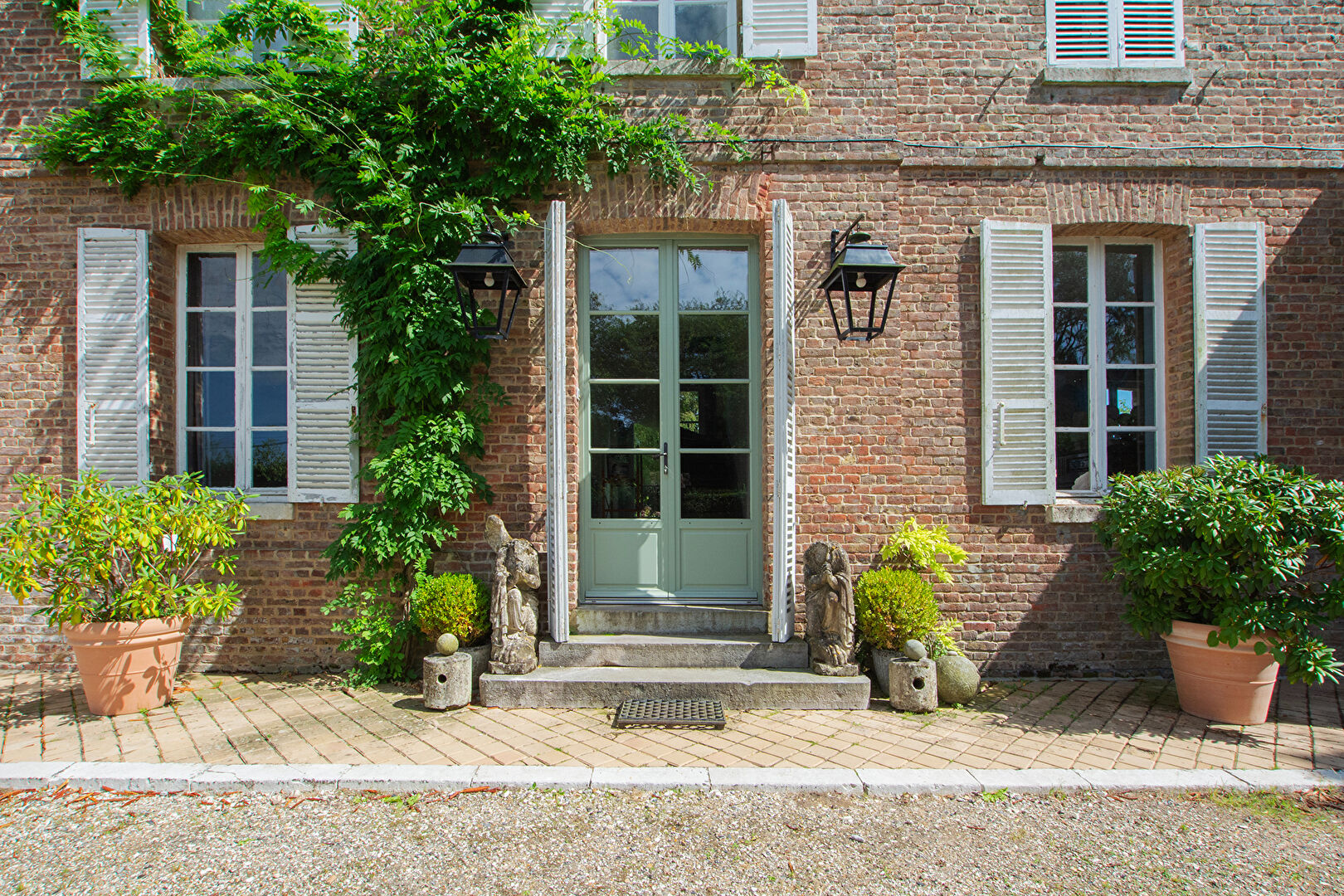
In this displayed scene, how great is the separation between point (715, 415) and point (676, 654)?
1660 mm

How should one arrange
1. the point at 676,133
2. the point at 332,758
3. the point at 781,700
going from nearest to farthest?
the point at 332,758, the point at 781,700, the point at 676,133

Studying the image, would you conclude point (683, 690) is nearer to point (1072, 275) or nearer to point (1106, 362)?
point (1106, 362)

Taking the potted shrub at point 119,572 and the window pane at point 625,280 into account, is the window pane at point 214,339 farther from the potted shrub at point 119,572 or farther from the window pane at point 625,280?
the window pane at point 625,280

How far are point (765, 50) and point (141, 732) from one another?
18.3 feet

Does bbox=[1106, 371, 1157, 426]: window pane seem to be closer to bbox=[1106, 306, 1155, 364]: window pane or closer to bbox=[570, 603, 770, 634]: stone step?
bbox=[1106, 306, 1155, 364]: window pane

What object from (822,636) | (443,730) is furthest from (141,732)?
(822,636)

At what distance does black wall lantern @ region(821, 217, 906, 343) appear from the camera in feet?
13.0

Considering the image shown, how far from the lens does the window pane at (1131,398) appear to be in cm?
479

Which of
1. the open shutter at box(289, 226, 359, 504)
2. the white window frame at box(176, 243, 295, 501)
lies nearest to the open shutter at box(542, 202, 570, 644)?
the open shutter at box(289, 226, 359, 504)

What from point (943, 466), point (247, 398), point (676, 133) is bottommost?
point (943, 466)

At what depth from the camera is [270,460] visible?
4797mm

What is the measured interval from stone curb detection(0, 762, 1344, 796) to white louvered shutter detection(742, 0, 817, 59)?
14.6 feet

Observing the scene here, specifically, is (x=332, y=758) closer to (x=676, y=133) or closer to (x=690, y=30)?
(x=676, y=133)

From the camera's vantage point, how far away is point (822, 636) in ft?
13.2
